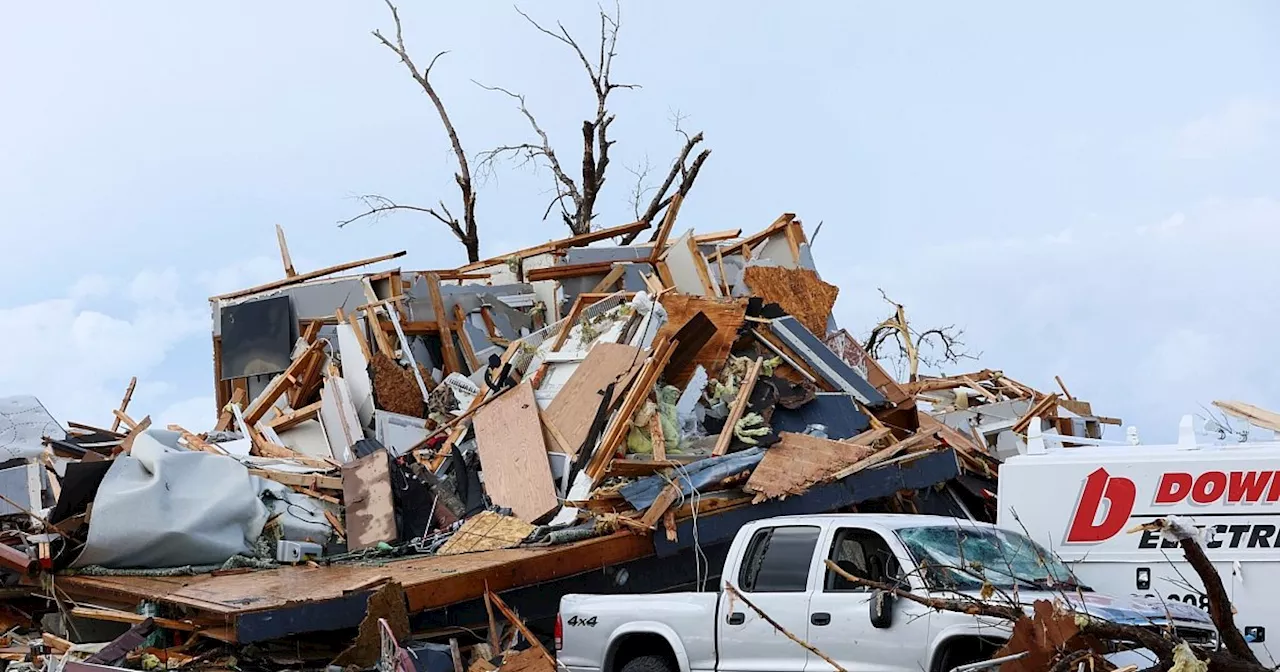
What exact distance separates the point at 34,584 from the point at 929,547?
8.84m

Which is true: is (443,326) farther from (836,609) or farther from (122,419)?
(836,609)

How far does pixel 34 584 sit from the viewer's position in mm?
12562

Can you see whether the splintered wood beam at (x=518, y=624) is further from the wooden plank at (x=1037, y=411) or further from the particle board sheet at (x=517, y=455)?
the wooden plank at (x=1037, y=411)

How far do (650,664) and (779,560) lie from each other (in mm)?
1191

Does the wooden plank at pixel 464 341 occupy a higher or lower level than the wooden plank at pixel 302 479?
higher

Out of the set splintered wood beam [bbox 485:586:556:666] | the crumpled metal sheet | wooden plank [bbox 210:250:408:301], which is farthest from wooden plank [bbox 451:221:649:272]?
splintered wood beam [bbox 485:586:556:666]

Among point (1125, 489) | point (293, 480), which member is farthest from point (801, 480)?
point (293, 480)

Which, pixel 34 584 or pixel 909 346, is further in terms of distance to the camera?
pixel 909 346

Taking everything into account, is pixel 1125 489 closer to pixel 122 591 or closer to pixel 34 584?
pixel 122 591

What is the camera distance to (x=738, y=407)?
1382 cm

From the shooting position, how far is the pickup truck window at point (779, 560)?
8.57 m

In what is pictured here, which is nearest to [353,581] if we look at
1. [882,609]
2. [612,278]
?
[882,609]

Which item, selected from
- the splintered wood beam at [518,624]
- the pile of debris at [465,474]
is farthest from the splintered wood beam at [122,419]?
the splintered wood beam at [518,624]

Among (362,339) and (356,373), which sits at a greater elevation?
(362,339)
